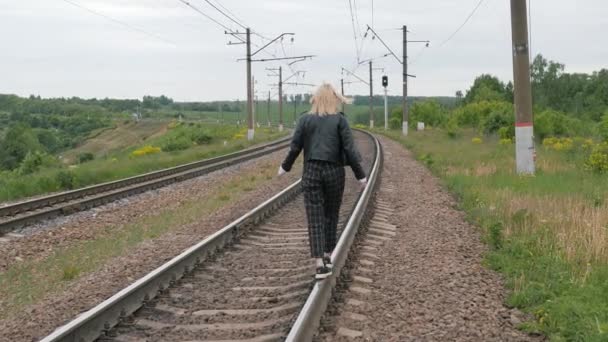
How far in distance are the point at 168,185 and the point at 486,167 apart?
9.12m

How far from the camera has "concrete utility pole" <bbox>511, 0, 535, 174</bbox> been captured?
57.3 feet

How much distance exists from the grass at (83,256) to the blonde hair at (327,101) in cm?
350

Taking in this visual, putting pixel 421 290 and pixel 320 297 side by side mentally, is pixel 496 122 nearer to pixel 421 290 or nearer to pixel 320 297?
pixel 421 290

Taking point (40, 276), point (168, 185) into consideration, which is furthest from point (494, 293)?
point (168, 185)

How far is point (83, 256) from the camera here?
10086 mm

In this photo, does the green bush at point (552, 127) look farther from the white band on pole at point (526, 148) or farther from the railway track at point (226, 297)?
the railway track at point (226, 297)

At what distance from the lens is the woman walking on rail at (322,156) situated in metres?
6.90

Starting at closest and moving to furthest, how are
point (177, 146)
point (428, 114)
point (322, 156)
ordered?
point (322, 156)
point (177, 146)
point (428, 114)

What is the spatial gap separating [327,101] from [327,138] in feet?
1.16

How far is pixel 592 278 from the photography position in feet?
23.0

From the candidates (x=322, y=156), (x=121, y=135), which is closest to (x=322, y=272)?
(x=322, y=156)

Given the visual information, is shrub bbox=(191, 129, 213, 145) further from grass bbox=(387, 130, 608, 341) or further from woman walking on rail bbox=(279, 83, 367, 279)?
woman walking on rail bbox=(279, 83, 367, 279)

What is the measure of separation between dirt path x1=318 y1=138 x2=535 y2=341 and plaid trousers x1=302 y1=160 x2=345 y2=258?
58 cm

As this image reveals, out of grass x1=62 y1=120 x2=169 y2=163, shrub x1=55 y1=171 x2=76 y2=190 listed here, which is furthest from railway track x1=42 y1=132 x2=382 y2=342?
grass x1=62 y1=120 x2=169 y2=163
